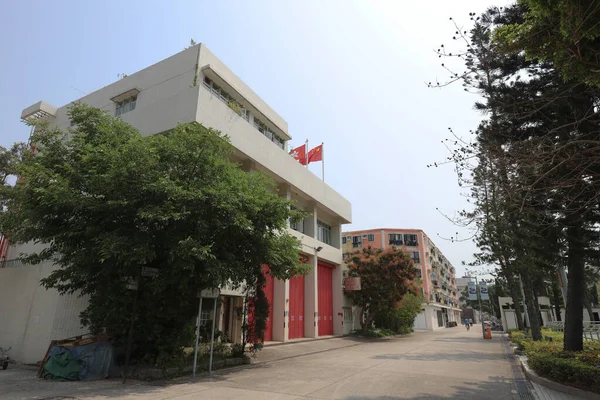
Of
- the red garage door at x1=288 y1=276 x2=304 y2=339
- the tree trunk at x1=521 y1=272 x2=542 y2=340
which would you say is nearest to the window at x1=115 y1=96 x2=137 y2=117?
the red garage door at x1=288 y1=276 x2=304 y2=339

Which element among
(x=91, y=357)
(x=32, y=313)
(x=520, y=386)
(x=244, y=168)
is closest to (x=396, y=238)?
(x=244, y=168)

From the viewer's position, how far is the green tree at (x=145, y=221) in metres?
8.00

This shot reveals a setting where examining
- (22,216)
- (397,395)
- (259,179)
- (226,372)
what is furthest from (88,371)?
(397,395)

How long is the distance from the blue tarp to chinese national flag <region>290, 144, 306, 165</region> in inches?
600

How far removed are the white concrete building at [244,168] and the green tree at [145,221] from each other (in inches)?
126

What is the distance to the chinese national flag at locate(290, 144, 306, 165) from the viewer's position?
2177cm

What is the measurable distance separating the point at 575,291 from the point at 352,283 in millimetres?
15791

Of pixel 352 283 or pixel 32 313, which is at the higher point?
pixel 352 283

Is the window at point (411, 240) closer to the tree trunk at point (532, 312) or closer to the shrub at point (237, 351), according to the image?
the tree trunk at point (532, 312)

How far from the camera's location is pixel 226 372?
9.61 m

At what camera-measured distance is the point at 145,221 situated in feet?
28.6

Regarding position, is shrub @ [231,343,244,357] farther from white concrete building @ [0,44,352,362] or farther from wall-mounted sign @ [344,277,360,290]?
wall-mounted sign @ [344,277,360,290]

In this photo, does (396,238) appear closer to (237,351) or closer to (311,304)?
(311,304)

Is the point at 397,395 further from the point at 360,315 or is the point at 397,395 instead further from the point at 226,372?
the point at 360,315
